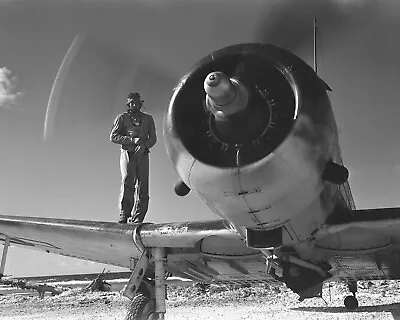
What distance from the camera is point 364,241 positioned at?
7121 mm

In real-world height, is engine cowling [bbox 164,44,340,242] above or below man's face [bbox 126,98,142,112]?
below

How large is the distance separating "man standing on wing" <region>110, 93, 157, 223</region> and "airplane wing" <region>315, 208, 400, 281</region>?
127 inches

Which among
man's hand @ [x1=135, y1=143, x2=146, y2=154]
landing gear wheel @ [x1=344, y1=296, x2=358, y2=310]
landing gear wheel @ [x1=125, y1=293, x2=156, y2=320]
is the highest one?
man's hand @ [x1=135, y1=143, x2=146, y2=154]

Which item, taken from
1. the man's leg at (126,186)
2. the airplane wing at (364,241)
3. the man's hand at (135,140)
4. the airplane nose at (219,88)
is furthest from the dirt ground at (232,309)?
the airplane nose at (219,88)

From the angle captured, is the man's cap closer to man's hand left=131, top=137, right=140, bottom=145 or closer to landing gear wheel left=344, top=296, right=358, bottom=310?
man's hand left=131, top=137, right=140, bottom=145

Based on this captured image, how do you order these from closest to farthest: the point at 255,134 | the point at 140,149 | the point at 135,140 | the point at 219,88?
the point at 219,88 < the point at 255,134 < the point at 135,140 < the point at 140,149

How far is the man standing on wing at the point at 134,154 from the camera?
329 inches

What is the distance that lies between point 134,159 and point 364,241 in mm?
4027

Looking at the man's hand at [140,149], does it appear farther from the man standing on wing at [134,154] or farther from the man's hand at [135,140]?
the man's hand at [135,140]

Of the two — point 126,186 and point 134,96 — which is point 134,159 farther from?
point 134,96

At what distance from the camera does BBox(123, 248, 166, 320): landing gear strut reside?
8055 millimetres

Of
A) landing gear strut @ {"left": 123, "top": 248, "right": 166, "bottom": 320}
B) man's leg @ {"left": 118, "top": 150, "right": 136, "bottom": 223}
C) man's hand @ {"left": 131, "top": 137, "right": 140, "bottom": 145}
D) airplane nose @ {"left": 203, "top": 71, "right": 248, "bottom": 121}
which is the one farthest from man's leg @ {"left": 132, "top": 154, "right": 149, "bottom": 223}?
airplane nose @ {"left": 203, "top": 71, "right": 248, "bottom": 121}

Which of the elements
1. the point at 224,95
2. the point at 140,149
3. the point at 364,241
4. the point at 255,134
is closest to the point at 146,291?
the point at 140,149

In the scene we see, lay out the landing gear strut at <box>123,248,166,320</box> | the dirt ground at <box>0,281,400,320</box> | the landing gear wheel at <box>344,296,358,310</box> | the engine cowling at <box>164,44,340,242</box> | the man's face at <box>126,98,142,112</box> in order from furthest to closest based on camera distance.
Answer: the landing gear wheel at <box>344,296,358,310</box>
the dirt ground at <box>0,281,400,320</box>
the man's face at <box>126,98,142,112</box>
the landing gear strut at <box>123,248,166,320</box>
the engine cowling at <box>164,44,340,242</box>
